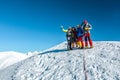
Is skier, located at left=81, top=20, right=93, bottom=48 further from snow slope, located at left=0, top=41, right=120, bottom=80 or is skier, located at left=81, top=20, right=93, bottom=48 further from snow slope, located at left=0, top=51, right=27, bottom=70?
snow slope, located at left=0, top=51, right=27, bottom=70

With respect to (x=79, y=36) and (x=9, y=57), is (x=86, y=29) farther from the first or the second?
(x=9, y=57)

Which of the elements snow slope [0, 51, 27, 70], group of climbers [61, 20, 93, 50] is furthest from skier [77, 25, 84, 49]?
snow slope [0, 51, 27, 70]

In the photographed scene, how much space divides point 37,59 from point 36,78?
16.7ft

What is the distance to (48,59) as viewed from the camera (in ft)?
75.4

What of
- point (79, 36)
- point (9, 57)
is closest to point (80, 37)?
point (79, 36)

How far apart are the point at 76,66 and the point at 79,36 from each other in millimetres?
5013

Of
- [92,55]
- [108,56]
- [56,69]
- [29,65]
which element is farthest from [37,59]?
[108,56]

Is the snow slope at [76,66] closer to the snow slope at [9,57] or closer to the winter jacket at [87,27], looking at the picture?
the winter jacket at [87,27]

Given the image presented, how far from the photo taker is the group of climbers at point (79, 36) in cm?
2256

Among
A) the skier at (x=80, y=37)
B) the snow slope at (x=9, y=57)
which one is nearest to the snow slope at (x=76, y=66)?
the skier at (x=80, y=37)

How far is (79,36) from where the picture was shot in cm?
2364

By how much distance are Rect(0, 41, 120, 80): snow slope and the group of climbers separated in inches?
32.5

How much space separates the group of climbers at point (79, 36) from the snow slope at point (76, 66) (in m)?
0.83

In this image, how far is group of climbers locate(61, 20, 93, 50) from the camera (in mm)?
22562
